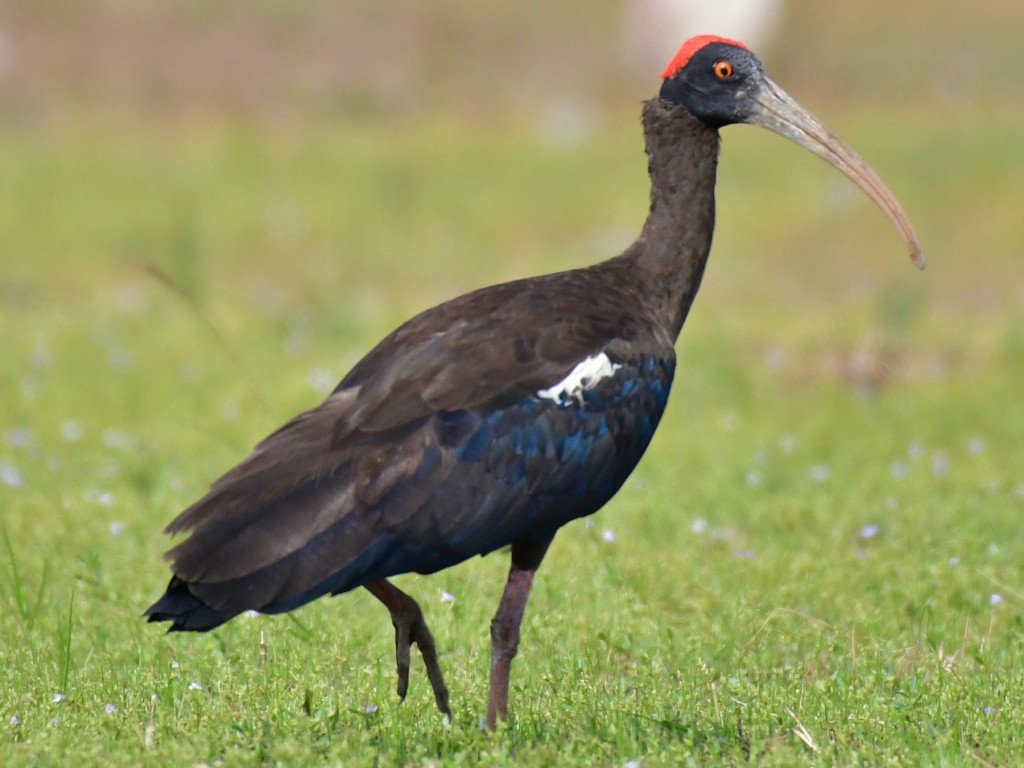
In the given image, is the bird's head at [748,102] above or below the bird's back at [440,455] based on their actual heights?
above

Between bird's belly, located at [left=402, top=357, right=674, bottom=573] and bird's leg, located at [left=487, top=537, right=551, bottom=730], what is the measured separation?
109 millimetres

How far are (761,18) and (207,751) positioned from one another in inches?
814

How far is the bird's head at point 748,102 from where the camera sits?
19.2 feet

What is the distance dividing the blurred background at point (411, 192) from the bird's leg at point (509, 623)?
229 centimetres

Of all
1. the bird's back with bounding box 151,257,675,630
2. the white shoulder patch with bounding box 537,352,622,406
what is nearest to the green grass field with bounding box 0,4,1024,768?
the bird's back with bounding box 151,257,675,630

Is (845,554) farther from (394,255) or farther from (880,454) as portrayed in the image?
(394,255)

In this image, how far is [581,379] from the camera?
4980 millimetres

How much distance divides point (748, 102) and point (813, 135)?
→ 0.26 meters

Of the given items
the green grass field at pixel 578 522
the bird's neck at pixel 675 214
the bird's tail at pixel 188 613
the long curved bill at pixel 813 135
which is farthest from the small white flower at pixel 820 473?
the bird's tail at pixel 188 613

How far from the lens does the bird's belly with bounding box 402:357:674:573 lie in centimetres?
473

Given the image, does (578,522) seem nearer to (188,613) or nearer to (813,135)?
(813,135)

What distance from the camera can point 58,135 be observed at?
2034 centimetres

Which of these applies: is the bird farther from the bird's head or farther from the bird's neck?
the bird's head

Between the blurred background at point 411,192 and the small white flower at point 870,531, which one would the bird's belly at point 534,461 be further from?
the blurred background at point 411,192
